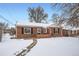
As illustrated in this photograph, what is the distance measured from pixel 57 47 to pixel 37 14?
0.53 m

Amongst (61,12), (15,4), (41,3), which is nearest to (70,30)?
(61,12)

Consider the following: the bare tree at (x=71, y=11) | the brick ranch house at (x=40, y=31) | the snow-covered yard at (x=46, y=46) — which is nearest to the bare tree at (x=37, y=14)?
the brick ranch house at (x=40, y=31)

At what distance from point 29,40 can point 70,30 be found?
0.58 m

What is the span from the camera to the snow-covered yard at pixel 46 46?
13.8 ft

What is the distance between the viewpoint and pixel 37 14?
4270 millimetres

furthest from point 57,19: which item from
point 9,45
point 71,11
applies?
point 9,45

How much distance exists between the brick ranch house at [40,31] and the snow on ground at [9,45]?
0.27ft

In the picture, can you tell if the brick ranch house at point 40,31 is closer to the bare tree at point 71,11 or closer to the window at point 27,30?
the window at point 27,30

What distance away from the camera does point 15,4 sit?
4219 millimetres

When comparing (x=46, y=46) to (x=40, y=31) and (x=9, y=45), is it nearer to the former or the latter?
(x=40, y=31)

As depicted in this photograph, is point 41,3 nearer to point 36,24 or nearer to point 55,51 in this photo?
point 36,24

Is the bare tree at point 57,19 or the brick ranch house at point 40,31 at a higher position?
the bare tree at point 57,19

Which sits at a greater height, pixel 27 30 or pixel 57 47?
pixel 27 30

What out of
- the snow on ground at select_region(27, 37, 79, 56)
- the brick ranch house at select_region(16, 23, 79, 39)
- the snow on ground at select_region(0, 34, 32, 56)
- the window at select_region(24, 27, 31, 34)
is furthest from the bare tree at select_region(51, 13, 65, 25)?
the snow on ground at select_region(0, 34, 32, 56)
